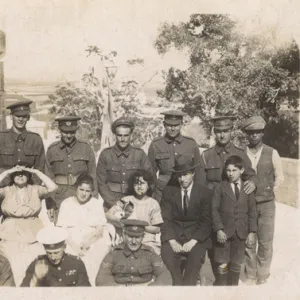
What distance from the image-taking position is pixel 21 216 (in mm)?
3535

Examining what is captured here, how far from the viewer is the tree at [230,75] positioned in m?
3.84

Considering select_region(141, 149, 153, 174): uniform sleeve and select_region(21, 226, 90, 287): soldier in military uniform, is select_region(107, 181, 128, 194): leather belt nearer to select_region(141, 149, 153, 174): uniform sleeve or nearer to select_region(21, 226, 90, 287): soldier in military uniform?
select_region(141, 149, 153, 174): uniform sleeve

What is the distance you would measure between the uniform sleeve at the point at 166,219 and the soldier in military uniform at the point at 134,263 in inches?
5.4

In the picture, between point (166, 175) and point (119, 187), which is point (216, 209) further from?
point (119, 187)

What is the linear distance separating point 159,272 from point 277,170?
1.20 meters

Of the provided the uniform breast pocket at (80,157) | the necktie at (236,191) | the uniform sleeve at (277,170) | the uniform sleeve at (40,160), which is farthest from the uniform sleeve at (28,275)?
the uniform sleeve at (277,170)

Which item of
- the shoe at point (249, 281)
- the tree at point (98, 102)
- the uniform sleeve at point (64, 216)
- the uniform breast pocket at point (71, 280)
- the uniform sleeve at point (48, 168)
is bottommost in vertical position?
the shoe at point (249, 281)

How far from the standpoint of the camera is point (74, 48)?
3.80m

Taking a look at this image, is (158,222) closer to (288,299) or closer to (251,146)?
(251,146)

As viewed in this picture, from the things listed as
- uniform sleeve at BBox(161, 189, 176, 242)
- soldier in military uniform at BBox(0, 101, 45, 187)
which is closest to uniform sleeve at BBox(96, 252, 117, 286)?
uniform sleeve at BBox(161, 189, 176, 242)

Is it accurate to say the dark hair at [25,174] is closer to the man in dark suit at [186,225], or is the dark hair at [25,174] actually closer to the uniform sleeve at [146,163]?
the uniform sleeve at [146,163]

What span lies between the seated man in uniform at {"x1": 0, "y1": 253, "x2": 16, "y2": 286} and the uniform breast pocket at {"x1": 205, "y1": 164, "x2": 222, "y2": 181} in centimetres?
166

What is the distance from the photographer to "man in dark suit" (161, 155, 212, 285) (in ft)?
11.2

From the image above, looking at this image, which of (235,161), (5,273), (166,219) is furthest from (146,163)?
(5,273)
